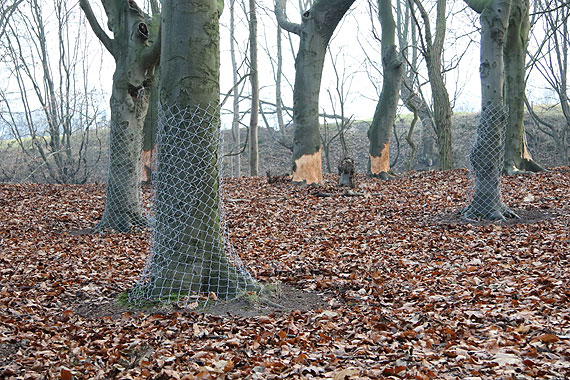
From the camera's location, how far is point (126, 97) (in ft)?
26.3

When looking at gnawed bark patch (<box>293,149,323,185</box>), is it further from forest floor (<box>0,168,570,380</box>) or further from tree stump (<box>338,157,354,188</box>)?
forest floor (<box>0,168,570,380</box>)

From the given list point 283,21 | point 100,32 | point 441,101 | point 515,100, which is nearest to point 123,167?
point 100,32

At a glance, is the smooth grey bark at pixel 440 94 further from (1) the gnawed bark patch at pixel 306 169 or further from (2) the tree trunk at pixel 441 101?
(1) the gnawed bark patch at pixel 306 169

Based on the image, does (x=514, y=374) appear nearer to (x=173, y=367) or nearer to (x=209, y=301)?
(x=173, y=367)

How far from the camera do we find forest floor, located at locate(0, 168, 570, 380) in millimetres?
3186

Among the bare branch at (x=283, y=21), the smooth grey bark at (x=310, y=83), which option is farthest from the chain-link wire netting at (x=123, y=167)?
the bare branch at (x=283, y=21)

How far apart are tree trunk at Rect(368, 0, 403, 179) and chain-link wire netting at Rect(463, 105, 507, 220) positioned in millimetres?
4909

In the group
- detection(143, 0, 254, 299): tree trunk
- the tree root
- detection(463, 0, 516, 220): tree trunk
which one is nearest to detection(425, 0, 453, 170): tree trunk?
detection(463, 0, 516, 220): tree trunk

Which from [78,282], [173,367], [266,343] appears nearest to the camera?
[173,367]

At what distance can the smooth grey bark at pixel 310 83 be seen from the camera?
11055mm

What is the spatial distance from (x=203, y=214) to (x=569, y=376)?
3035 mm

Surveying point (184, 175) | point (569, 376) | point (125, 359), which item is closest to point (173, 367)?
point (125, 359)

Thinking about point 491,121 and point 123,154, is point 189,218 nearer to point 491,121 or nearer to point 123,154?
point 123,154

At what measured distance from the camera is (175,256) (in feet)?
14.9
